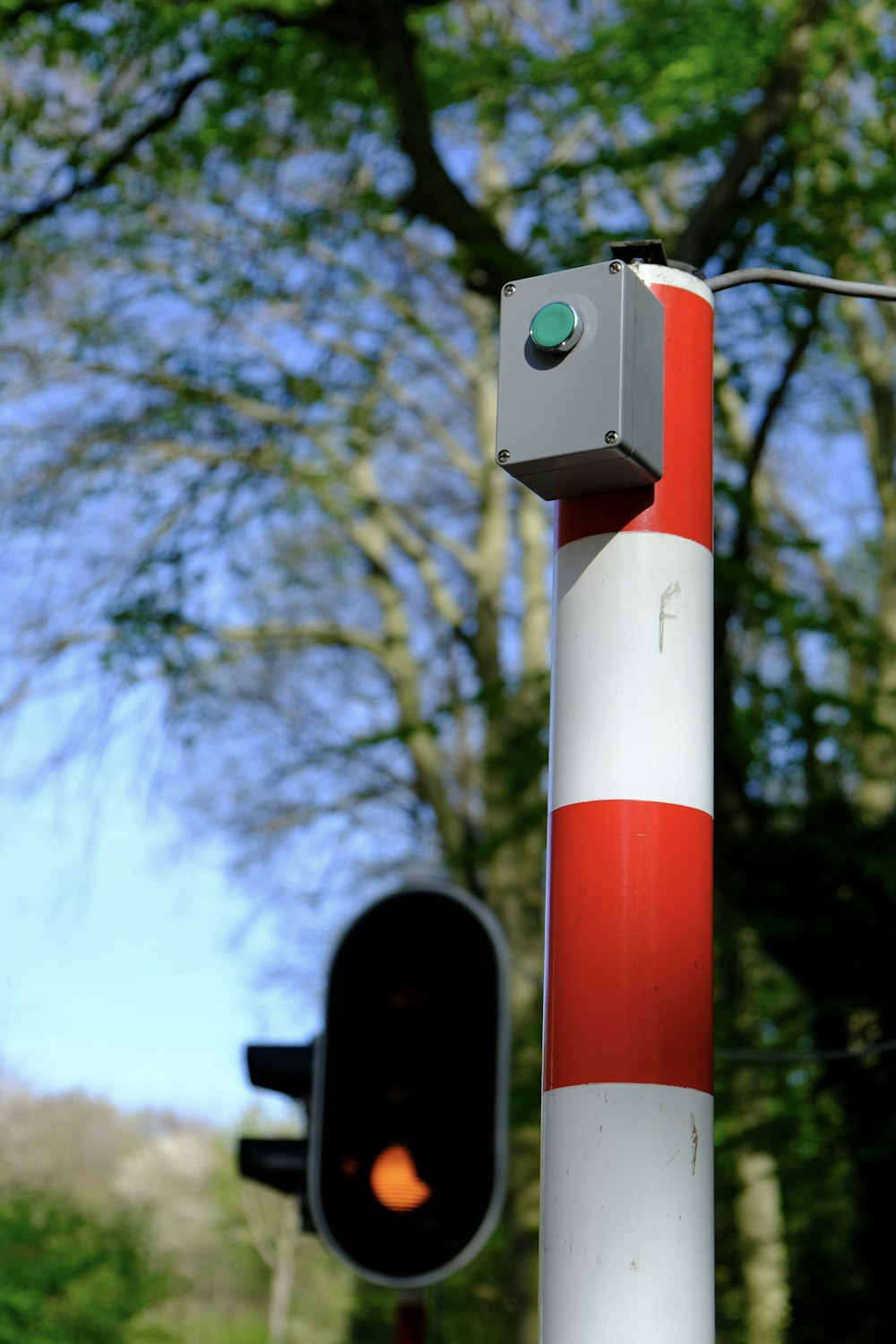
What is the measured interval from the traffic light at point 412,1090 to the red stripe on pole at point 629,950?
143 cm

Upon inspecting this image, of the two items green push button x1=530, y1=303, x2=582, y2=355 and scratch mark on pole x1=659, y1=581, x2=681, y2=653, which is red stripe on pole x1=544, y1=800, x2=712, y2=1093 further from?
green push button x1=530, y1=303, x2=582, y2=355

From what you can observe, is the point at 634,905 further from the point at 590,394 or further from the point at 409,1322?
the point at 409,1322

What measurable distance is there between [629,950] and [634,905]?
4 centimetres

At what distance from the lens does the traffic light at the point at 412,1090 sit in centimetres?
280

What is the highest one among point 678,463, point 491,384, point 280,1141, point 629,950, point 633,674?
point 491,384

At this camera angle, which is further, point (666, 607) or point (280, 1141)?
point (280, 1141)

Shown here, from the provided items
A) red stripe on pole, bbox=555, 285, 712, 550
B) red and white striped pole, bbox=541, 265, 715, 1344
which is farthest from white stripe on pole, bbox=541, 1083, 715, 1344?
red stripe on pole, bbox=555, 285, 712, 550

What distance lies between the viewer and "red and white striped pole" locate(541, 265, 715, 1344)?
4.53ft

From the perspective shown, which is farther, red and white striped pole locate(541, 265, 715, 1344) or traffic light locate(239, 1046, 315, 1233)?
traffic light locate(239, 1046, 315, 1233)

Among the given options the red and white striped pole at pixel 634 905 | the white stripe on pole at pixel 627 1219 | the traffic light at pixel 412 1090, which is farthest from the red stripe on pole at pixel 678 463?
the traffic light at pixel 412 1090

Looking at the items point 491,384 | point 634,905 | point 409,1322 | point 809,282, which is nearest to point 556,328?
point 809,282

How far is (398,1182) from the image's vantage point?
285cm

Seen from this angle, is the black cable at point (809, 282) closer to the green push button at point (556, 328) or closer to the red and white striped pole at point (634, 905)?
the red and white striped pole at point (634, 905)

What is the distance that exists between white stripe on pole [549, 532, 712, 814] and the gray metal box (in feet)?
0.26
